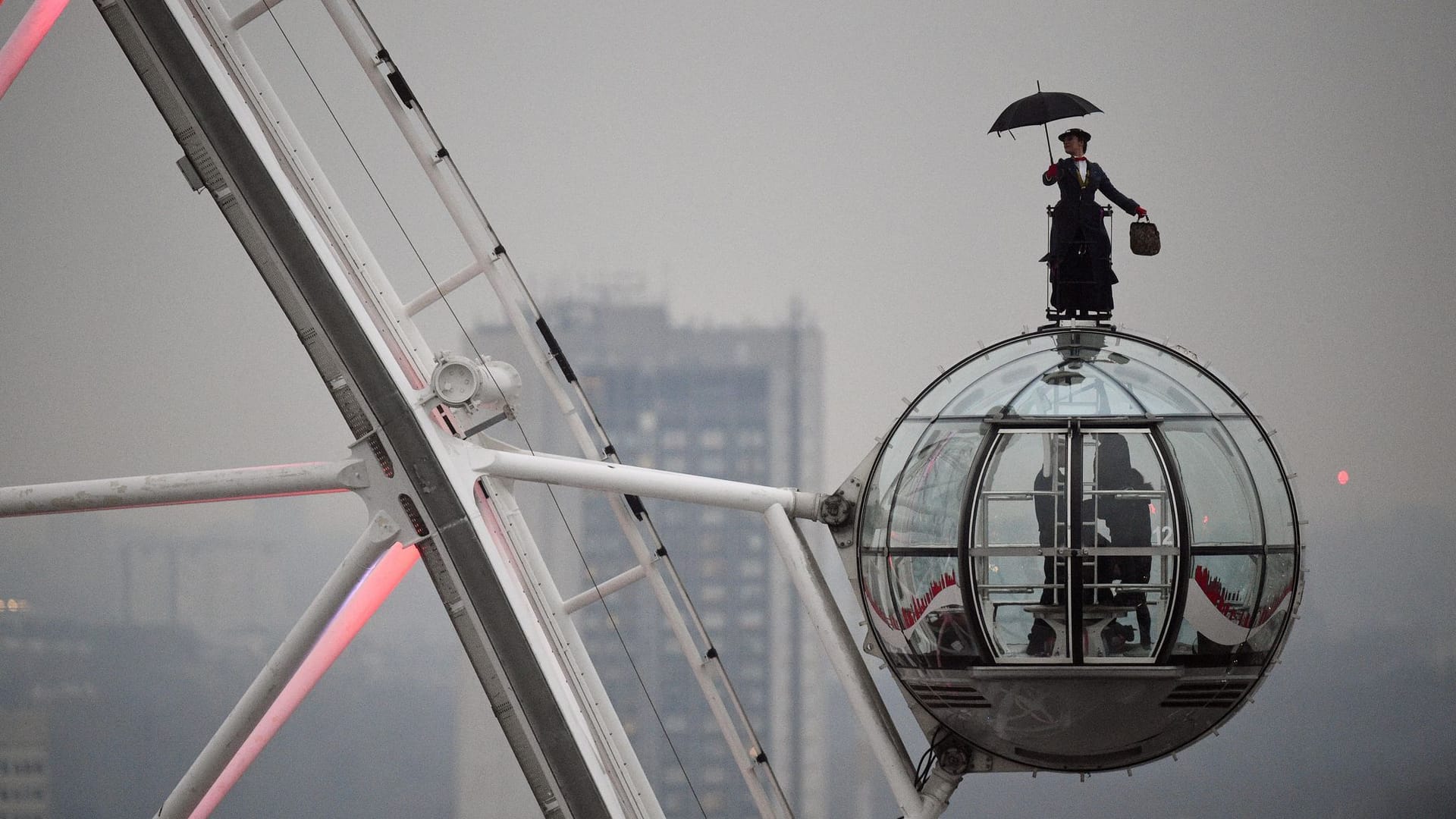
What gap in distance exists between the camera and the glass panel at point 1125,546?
8203mm

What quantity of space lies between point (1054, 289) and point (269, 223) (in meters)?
4.85

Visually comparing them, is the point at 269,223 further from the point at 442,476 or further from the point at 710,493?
the point at 710,493

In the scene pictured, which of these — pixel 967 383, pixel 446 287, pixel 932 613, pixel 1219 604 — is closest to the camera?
pixel 1219 604

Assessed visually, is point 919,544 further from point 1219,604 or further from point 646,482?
point 646,482

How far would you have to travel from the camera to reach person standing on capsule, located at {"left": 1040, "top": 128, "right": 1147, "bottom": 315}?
30.6ft

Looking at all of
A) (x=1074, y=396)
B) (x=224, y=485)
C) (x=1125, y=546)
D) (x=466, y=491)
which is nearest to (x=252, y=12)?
(x=224, y=485)

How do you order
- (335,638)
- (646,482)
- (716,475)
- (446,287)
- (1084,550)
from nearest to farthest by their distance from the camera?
(1084,550), (646,482), (446,287), (335,638), (716,475)

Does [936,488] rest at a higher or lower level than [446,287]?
lower

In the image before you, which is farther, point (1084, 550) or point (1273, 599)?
point (1273, 599)

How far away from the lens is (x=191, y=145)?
391 inches

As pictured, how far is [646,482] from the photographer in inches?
381

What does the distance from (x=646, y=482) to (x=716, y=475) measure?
32.9 feet

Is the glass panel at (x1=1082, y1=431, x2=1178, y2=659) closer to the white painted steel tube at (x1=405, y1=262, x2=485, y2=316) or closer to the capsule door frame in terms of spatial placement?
the capsule door frame

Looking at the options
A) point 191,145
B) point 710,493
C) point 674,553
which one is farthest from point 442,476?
point 674,553
